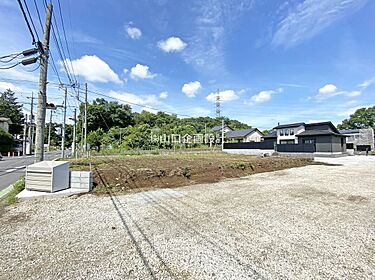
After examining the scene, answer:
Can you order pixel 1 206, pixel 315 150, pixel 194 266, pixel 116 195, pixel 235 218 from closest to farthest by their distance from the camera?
1. pixel 194 266
2. pixel 235 218
3. pixel 1 206
4. pixel 116 195
5. pixel 315 150

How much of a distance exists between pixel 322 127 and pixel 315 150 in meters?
4.92

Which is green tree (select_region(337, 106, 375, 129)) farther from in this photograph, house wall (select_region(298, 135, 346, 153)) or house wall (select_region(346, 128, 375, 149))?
house wall (select_region(298, 135, 346, 153))

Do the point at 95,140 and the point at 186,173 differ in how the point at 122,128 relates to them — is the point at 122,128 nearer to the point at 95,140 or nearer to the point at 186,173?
the point at 95,140

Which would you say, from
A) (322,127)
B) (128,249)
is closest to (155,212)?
(128,249)

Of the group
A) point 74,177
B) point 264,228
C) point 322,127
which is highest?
point 322,127

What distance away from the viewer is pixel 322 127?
2422 centimetres

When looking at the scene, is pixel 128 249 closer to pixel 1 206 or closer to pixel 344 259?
pixel 344 259

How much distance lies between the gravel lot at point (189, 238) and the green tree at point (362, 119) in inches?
1908

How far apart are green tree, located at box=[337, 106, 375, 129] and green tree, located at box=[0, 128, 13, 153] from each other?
64.0 m

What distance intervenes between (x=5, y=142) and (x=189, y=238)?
34962 mm

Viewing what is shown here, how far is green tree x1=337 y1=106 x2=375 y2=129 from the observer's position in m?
39.9

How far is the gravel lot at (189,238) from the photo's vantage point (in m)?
2.18

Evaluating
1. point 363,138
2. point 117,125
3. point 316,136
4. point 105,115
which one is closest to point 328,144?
point 316,136

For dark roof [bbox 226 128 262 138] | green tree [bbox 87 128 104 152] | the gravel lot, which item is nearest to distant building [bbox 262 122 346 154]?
dark roof [bbox 226 128 262 138]
